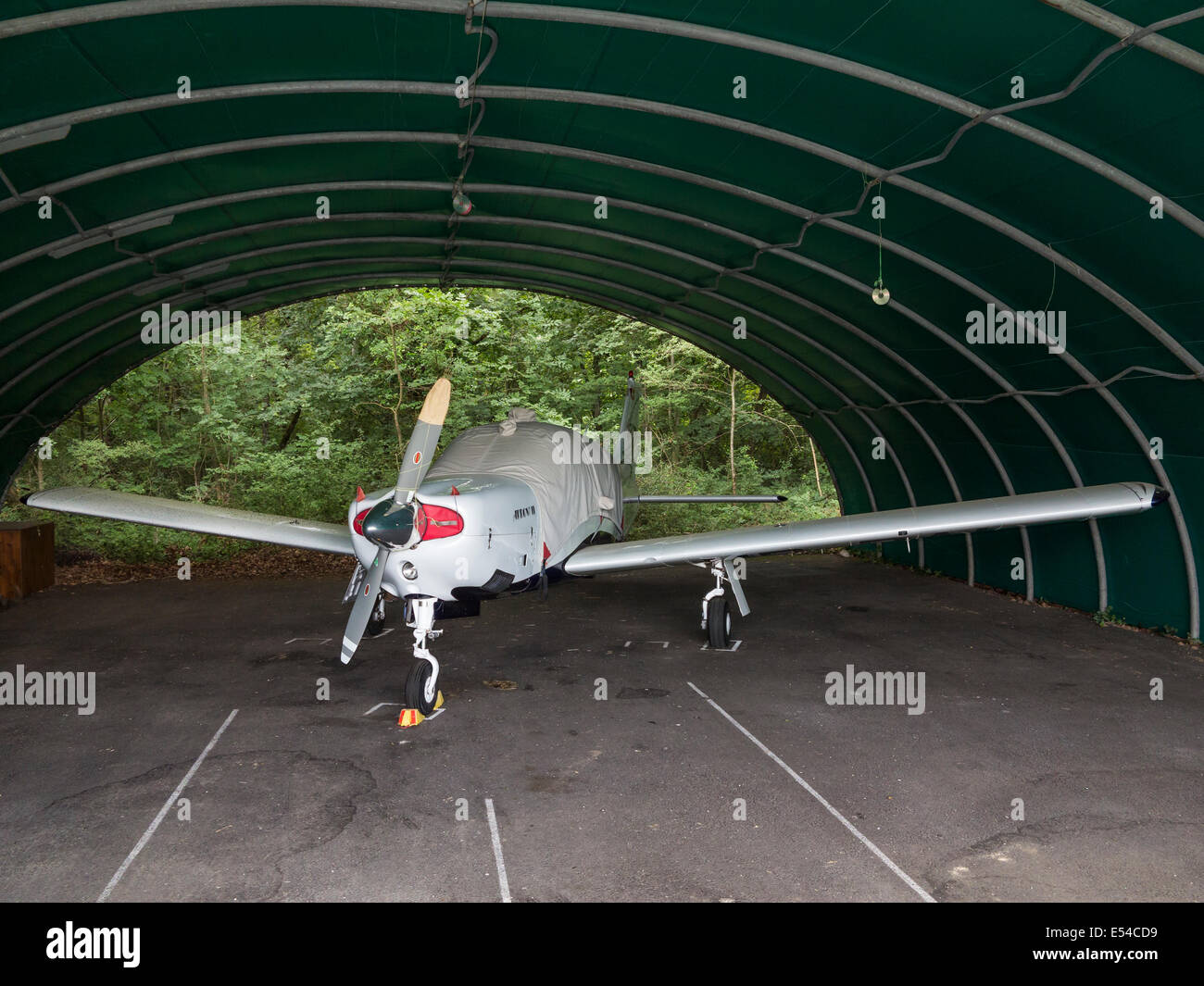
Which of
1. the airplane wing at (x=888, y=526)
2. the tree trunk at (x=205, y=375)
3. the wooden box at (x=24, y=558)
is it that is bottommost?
the wooden box at (x=24, y=558)

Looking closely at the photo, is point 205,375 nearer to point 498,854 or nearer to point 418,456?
point 418,456

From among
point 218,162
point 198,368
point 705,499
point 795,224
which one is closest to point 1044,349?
point 795,224

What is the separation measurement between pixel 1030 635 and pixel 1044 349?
3.43 m

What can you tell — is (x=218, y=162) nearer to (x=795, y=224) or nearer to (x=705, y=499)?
(x=795, y=224)

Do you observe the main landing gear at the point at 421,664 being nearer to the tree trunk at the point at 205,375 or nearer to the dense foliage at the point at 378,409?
the dense foliage at the point at 378,409

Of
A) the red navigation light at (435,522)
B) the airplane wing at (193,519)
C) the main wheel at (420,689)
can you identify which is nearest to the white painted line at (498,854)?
the main wheel at (420,689)

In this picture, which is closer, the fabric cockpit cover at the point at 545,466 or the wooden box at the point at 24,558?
the fabric cockpit cover at the point at 545,466

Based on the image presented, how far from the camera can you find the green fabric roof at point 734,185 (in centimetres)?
609

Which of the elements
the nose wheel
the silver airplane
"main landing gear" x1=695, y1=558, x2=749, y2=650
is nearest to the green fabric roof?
the silver airplane

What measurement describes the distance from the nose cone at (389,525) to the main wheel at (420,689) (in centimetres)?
122

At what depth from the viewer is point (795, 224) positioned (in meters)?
9.58

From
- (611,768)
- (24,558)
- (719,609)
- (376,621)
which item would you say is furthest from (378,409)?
(611,768)

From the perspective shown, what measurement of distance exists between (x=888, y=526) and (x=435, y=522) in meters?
4.26
